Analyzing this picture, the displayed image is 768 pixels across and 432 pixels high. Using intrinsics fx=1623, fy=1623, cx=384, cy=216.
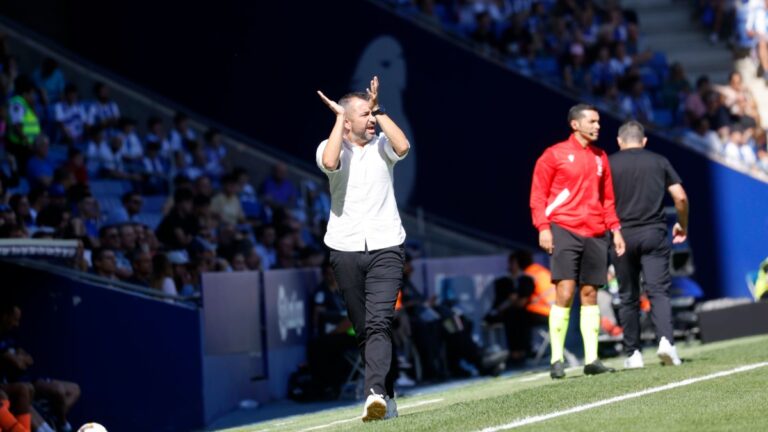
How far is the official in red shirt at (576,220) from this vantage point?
40.8 feet

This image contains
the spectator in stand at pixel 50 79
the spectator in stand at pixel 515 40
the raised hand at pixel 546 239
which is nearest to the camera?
the raised hand at pixel 546 239

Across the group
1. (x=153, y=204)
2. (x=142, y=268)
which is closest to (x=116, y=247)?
(x=142, y=268)

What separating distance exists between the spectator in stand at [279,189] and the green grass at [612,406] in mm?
8839

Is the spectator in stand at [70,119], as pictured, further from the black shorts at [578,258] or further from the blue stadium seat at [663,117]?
the blue stadium seat at [663,117]

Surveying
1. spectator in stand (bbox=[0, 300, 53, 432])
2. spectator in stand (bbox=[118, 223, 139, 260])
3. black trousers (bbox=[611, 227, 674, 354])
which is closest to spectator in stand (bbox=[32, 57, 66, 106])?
spectator in stand (bbox=[118, 223, 139, 260])

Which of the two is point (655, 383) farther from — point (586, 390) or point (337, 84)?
point (337, 84)

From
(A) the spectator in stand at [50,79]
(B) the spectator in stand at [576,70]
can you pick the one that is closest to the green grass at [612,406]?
(A) the spectator in stand at [50,79]

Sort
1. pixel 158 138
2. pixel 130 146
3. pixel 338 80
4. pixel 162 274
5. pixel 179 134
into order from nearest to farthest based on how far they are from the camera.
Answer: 1. pixel 162 274
2. pixel 130 146
3. pixel 158 138
4. pixel 179 134
5. pixel 338 80

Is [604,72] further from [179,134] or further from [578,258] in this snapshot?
[578,258]

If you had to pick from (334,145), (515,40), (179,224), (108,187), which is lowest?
(334,145)

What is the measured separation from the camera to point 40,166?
17.9 m

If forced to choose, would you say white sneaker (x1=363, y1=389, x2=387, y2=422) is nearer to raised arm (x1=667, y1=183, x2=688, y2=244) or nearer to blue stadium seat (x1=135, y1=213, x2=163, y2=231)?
raised arm (x1=667, y1=183, x2=688, y2=244)

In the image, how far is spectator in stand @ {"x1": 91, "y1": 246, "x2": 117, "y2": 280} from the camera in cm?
1538

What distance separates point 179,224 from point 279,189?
4.52 m
